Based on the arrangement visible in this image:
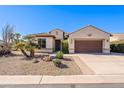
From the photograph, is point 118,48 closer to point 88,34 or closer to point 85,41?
point 85,41

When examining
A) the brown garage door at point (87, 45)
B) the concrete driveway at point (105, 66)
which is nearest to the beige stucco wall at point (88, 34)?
the brown garage door at point (87, 45)

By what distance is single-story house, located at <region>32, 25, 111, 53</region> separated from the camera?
2217 centimetres

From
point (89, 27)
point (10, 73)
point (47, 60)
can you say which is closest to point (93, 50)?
point (89, 27)

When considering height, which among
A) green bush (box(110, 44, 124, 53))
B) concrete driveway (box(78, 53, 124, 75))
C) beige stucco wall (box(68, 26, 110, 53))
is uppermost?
beige stucco wall (box(68, 26, 110, 53))

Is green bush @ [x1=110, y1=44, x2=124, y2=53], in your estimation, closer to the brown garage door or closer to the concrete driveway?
the brown garage door

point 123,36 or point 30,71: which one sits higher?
point 123,36

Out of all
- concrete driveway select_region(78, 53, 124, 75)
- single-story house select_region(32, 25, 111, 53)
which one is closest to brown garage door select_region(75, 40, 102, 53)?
single-story house select_region(32, 25, 111, 53)

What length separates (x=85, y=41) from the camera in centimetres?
2317

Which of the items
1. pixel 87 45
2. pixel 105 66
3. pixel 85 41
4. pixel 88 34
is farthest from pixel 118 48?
pixel 105 66

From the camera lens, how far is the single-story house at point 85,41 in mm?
22172
